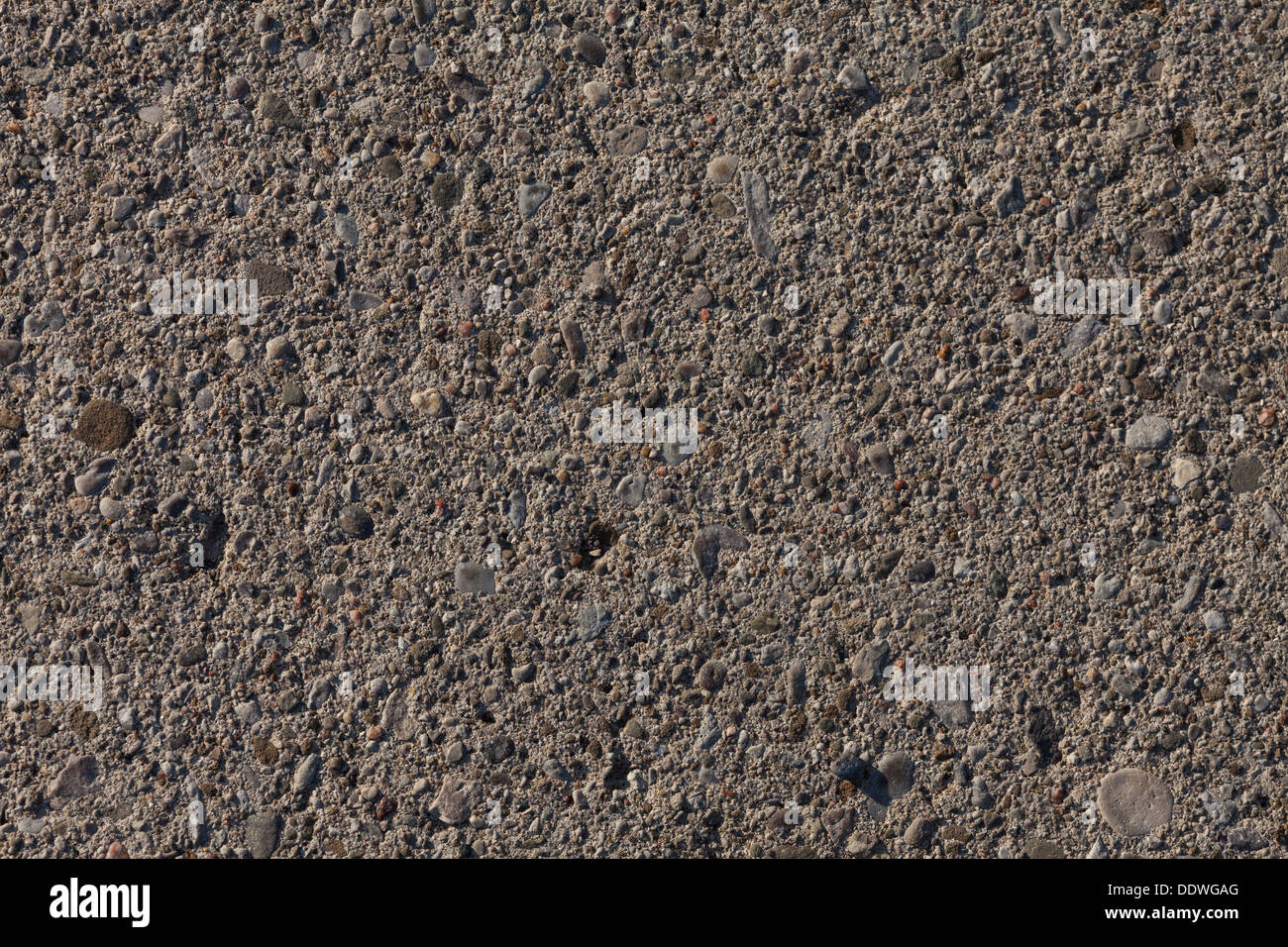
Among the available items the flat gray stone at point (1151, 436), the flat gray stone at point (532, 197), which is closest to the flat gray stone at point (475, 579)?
the flat gray stone at point (532, 197)

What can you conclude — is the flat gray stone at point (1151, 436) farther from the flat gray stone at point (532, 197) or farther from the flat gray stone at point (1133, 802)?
the flat gray stone at point (532, 197)

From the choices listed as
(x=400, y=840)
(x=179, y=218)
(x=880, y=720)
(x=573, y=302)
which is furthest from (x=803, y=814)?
(x=179, y=218)

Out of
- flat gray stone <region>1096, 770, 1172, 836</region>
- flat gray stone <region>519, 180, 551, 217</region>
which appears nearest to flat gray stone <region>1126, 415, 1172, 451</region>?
flat gray stone <region>1096, 770, 1172, 836</region>

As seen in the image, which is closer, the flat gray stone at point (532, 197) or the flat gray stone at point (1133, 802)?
the flat gray stone at point (1133, 802)

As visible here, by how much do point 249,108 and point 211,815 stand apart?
225 cm

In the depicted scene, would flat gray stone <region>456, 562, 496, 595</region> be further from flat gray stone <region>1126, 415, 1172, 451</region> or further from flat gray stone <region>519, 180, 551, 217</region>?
flat gray stone <region>1126, 415, 1172, 451</region>

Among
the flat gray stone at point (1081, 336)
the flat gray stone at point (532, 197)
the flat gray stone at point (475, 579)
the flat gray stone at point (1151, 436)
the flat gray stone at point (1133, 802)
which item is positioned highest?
the flat gray stone at point (532, 197)

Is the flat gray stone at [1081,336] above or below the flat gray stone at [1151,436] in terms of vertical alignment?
above

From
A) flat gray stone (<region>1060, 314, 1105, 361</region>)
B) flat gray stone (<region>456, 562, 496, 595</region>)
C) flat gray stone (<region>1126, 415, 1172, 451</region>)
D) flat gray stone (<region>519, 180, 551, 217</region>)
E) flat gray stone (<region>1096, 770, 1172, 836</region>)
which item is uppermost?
flat gray stone (<region>519, 180, 551, 217</region>)

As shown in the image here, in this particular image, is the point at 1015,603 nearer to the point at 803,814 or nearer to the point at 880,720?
the point at 880,720

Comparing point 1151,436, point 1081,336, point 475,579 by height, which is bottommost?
point 475,579

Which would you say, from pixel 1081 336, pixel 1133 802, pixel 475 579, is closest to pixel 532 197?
pixel 475 579

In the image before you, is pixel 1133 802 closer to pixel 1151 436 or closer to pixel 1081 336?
pixel 1151 436

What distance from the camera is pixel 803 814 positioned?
2.66 metres
